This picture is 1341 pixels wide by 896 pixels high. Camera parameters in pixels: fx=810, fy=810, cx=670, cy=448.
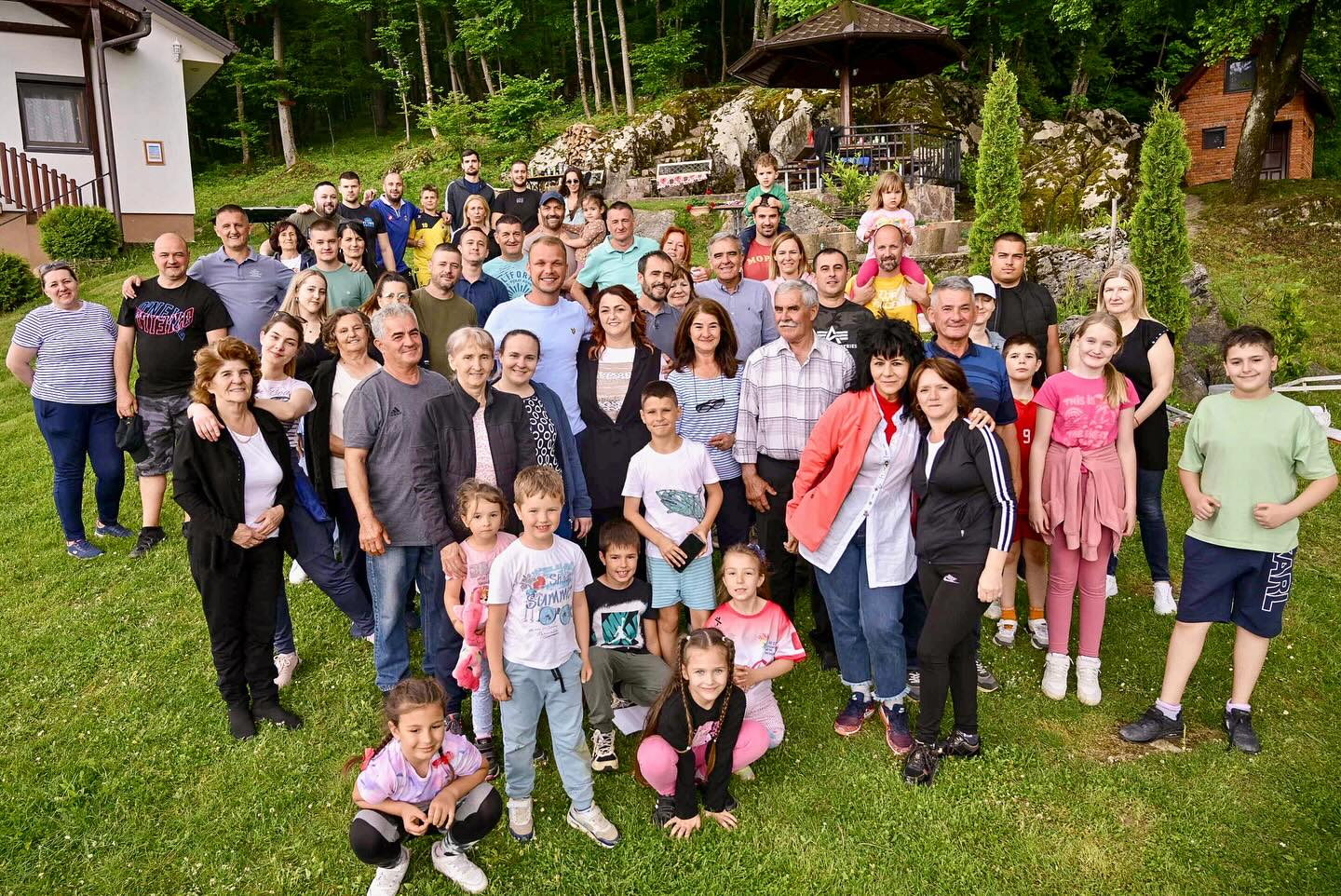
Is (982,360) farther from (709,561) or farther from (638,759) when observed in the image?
(638,759)

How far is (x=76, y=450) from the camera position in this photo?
20.3 ft

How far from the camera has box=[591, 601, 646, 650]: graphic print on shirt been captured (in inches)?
161

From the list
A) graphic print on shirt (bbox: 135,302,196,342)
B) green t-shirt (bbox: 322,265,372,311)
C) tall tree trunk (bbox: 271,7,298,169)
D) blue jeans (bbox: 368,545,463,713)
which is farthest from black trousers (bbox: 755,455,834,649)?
tall tree trunk (bbox: 271,7,298,169)

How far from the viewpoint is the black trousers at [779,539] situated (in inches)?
182

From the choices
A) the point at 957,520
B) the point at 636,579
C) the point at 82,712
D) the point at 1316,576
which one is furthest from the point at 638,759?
the point at 1316,576

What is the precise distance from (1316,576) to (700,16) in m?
32.3

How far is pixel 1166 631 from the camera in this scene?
5.20 meters

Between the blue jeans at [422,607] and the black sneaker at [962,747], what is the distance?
8.09 ft

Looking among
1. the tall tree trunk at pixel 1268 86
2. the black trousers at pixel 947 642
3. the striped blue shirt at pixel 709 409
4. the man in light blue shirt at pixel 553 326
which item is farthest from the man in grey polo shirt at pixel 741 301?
the tall tree trunk at pixel 1268 86

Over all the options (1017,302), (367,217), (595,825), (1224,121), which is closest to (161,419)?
(367,217)

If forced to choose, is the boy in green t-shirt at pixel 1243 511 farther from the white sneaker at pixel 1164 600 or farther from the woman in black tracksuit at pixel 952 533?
the white sneaker at pixel 1164 600

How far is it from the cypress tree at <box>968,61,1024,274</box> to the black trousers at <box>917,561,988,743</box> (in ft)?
27.0

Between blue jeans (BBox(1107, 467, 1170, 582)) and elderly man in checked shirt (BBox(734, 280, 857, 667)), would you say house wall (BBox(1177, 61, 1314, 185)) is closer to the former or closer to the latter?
blue jeans (BBox(1107, 467, 1170, 582))

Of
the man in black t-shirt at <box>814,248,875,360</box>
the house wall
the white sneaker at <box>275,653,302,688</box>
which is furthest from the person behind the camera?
the house wall
